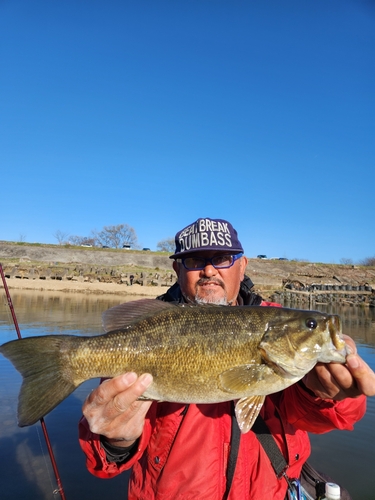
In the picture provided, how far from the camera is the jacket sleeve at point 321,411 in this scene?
268 centimetres

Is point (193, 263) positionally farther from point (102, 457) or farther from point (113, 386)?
point (102, 457)

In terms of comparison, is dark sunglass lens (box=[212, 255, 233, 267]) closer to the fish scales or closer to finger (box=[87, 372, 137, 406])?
the fish scales

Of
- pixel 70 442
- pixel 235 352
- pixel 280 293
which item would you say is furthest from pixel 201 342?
pixel 280 293

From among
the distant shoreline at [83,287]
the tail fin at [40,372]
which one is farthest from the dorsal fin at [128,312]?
the distant shoreline at [83,287]

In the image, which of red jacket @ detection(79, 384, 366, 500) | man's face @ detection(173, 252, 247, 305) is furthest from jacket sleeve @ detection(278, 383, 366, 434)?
man's face @ detection(173, 252, 247, 305)

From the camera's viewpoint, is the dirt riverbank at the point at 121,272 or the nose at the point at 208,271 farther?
the dirt riverbank at the point at 121,272

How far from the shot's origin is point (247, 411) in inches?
102

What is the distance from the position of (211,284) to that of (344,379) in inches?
62.6

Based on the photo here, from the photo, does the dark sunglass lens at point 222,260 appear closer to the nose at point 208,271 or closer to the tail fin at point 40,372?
the nose at point 208,271

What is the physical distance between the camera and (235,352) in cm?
264

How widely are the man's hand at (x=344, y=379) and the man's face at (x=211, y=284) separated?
125 cm

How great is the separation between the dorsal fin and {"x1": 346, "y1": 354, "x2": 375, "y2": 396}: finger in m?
1.35

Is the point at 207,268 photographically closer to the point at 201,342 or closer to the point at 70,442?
the point at 201,342

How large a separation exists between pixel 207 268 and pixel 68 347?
1649 millimetres
